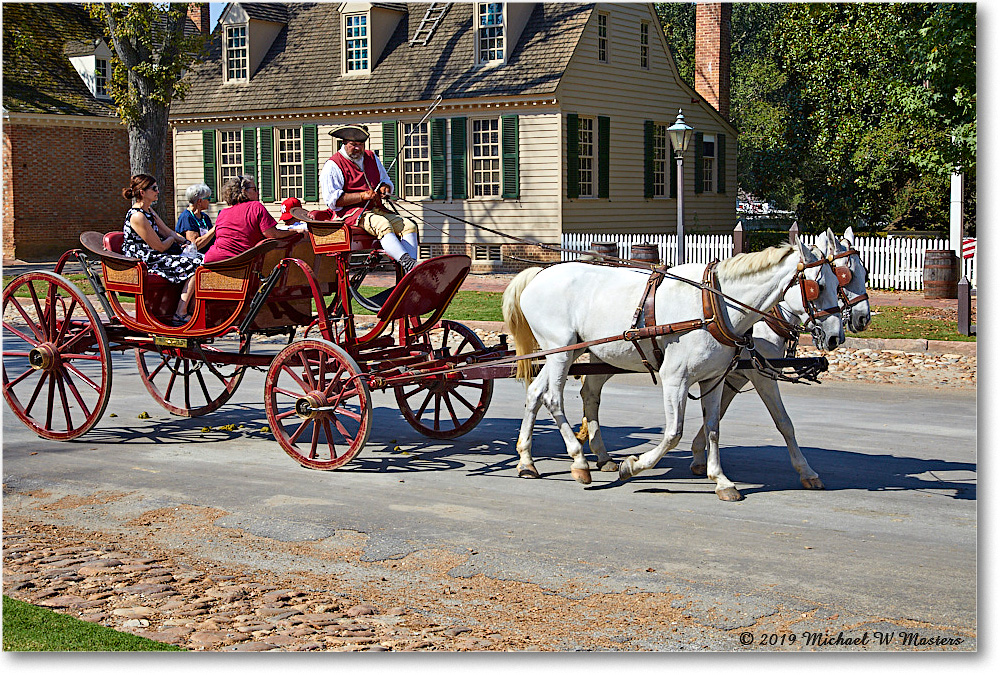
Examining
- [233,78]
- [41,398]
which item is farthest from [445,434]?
[233,78]

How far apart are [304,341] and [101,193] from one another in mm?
28281

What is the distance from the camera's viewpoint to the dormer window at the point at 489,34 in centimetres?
2639

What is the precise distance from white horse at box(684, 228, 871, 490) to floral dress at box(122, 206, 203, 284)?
3691 millimetres

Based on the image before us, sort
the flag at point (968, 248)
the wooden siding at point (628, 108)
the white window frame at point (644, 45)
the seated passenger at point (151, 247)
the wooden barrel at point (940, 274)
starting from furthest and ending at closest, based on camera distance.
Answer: the white window frame at point (644, 45) → the wooden siding at point (628, 108) → the wooden barrel at point (940, 274) → the flag at point (968, 248) → the seated passenger at point (151, 247)

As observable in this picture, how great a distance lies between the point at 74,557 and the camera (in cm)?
637

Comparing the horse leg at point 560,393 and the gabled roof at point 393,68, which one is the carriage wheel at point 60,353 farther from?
the gabled roof at point 393,68

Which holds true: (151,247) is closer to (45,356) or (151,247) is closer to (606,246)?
(45,356)

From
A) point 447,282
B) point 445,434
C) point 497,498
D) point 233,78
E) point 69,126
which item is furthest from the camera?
point 69,126

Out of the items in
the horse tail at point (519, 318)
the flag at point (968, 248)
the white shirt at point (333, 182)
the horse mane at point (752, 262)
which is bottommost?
the horse tail at point (519, 318)

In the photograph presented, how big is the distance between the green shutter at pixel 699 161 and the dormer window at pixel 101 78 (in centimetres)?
1849

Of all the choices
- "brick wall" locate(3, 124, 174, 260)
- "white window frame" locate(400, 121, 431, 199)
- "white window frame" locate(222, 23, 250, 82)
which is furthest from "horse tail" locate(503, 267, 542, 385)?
"brick wall" locate(3, 124, 174, 260)

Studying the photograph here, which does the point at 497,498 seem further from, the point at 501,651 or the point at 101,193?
the point at 101,193

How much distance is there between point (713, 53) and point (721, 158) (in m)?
2.99

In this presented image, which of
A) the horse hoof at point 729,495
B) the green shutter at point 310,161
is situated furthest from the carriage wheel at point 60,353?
the green shutter at point 310,161
